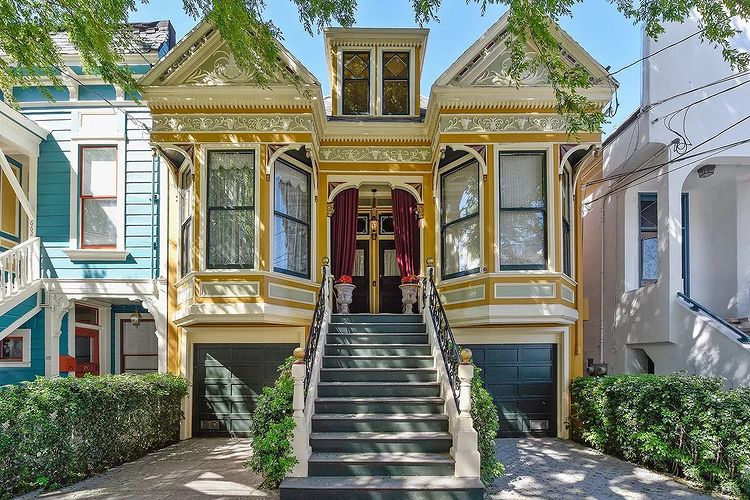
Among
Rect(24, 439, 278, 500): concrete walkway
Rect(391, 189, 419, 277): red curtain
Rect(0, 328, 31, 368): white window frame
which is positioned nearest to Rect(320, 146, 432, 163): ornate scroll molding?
Rect(391, 189, 419, 277): red curtain

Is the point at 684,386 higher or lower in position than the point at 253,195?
lower

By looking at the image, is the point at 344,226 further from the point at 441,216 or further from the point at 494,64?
the point at 494,64

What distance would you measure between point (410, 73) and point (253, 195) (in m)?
4.10

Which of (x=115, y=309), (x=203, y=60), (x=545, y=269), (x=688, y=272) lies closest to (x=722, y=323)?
(x=688, y=272)

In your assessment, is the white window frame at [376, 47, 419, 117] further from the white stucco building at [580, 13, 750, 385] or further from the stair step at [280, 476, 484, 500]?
the stair step at [280, 476, 484, 500]

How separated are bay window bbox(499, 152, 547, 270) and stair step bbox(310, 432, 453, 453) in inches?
127

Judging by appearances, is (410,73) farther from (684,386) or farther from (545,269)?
(684,386)

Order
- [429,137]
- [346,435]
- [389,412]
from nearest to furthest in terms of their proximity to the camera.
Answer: [346,435], [389,412], [429,137]

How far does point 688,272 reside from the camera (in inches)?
450

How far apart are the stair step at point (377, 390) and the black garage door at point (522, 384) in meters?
2.18

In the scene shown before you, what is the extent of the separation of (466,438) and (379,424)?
1210 millimetres

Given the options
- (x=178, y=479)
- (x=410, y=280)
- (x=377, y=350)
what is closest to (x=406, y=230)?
(x=410, y=280)

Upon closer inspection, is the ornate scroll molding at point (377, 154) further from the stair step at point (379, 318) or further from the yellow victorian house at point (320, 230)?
the stair step at point (379, 318)

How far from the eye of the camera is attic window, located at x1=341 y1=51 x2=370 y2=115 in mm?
10828
